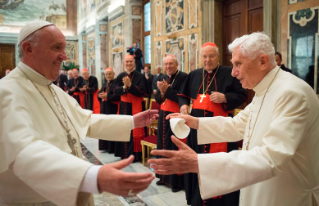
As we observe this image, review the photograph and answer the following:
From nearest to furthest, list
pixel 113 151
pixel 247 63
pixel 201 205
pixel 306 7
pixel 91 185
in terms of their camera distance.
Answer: pixel 91 185 < pixel 247 63 < pixel 201 205 < pixel 306 7 < pixel 113 151

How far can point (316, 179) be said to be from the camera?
1836mm

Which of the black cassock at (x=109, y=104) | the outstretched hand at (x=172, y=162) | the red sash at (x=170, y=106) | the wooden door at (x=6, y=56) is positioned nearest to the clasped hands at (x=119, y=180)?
the outstretched hand at (x=172, y=162)

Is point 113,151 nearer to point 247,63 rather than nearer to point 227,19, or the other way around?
point 227,19

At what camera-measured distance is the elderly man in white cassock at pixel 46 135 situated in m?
1.20

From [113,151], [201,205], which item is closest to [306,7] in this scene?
[201,205]

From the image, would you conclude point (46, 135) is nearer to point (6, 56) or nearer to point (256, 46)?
point (256, 46)

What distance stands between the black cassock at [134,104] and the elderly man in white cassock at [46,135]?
3.56m

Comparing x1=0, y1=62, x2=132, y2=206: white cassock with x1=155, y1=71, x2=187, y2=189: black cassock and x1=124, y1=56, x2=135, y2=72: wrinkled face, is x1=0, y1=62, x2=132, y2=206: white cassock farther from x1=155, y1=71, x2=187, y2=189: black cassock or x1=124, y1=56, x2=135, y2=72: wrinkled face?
x1=124, y1=56, x2=135, y2=72: wrinkled face

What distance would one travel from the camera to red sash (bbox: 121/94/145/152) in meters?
5.89

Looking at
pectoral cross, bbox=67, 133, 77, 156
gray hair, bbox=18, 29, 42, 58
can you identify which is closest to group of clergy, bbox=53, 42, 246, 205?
pectoral cross, bbox=67, 133, 77, 156

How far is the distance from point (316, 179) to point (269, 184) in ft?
0.96

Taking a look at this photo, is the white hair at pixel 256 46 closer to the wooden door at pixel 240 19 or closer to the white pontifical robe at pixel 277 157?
the white pontifical robe at pixel 277 157

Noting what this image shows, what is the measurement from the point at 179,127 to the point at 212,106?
1.47m

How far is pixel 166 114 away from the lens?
4.69 m
